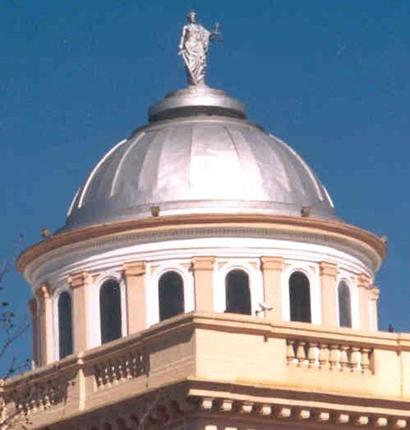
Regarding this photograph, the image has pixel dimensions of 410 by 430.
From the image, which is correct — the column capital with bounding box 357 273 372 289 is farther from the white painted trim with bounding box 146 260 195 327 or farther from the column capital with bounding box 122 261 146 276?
the column capital with bounding box 122 261 146 276

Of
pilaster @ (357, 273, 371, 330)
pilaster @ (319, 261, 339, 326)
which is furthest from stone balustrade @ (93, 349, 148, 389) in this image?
pilaster @ (357, 273, 371, 330)

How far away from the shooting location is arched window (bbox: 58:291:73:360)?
59312 millimetres

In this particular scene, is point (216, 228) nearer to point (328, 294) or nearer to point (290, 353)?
point (328, 294)

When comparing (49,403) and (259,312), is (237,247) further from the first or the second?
(49,403)

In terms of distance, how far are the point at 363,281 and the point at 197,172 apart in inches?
168

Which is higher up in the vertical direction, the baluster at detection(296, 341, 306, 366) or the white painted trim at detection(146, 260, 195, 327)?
the white painted trim at detection(146, 260, 195, 327)

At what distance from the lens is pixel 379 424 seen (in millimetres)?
50000

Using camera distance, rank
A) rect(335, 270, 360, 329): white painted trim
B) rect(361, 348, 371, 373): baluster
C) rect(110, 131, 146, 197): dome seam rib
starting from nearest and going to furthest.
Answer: rect(361, 348, 371, 373): baluster, rect(110, 131, 146, 197): dome seam rib, rect(335, 270, 360, 329): white painted trim

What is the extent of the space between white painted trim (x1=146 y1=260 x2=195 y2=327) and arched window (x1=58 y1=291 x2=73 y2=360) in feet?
7.37

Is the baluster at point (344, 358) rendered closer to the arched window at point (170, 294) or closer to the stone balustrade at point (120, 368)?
the stone balustrade at point (120, 368)

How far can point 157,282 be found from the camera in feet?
190

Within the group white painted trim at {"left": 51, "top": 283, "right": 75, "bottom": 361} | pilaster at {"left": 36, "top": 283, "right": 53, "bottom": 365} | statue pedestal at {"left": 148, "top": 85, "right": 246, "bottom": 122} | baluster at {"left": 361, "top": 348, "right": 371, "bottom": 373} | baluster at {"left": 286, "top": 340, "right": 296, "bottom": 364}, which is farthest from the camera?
statue pedestal at {"left": 148, "top": 85, "right": 246, "bottom": 122}

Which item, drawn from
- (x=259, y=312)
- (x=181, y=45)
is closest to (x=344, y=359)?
(x=259, y=312)

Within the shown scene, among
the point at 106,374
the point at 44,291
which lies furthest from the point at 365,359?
the point at 44,291
